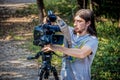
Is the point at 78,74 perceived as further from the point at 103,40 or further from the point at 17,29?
the point at 17,29

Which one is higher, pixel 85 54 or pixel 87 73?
pixel 85 54

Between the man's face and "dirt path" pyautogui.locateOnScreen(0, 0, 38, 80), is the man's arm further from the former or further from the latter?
"dirt path" pyautogui.locateOnScreen(0, 0, 38, 80)

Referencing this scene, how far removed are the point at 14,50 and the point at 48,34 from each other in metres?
6.97

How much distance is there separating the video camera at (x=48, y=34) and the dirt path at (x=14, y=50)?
14.1 ft

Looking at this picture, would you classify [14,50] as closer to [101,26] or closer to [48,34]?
[101,26]

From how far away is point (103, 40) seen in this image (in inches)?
436

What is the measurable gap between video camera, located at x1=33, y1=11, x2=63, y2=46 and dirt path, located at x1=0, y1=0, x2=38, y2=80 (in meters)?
4.31

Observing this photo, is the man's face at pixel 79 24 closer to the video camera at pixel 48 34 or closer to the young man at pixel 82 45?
the young man at pixel 82 45

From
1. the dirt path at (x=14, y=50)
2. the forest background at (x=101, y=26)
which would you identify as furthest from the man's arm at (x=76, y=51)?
the dirt path at (x=14, y=50)

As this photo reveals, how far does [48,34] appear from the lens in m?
2.96

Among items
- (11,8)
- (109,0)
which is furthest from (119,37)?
(11,8)

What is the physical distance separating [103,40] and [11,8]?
26.3 ft

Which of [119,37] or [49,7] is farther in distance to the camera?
[49,7]

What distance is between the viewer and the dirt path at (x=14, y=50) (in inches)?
298
